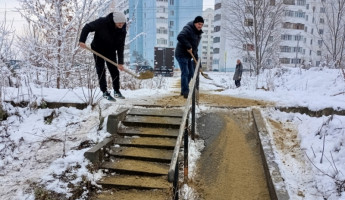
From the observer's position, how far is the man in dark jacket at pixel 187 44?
19.9 feet

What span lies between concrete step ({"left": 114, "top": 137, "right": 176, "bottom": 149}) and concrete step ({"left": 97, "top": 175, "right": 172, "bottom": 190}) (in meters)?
0.60

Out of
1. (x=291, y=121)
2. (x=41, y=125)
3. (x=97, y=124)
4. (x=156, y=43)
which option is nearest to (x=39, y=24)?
(x=41, y=125)

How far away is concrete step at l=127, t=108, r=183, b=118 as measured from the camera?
16.4 feet

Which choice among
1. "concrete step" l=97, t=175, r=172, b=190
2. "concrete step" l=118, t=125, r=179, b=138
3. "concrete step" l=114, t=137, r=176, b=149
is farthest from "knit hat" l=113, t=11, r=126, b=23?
"concrete step" l=97, t=175, r=172, b=190

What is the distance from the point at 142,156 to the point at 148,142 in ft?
1.10

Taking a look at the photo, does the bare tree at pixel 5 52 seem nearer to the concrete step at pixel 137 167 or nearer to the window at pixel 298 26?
the concrete step at pixel 137 167

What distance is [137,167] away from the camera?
3975 millimetres

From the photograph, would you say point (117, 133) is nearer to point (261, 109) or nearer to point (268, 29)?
point (261, 109)

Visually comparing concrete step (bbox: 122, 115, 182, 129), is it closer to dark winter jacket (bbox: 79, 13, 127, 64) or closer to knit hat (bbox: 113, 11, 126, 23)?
dark winter jacket (bbox: 79, 13, 127, 64)

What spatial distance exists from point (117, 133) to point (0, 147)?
1812 mm

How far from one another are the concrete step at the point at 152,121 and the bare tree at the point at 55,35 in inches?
189

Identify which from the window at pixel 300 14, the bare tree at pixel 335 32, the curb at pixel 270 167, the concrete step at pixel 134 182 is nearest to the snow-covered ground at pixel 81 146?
the curb at pixel 270 167

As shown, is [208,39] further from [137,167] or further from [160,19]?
[137,167]

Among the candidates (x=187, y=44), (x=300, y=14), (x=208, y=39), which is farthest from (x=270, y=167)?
(x=208, y=39)
